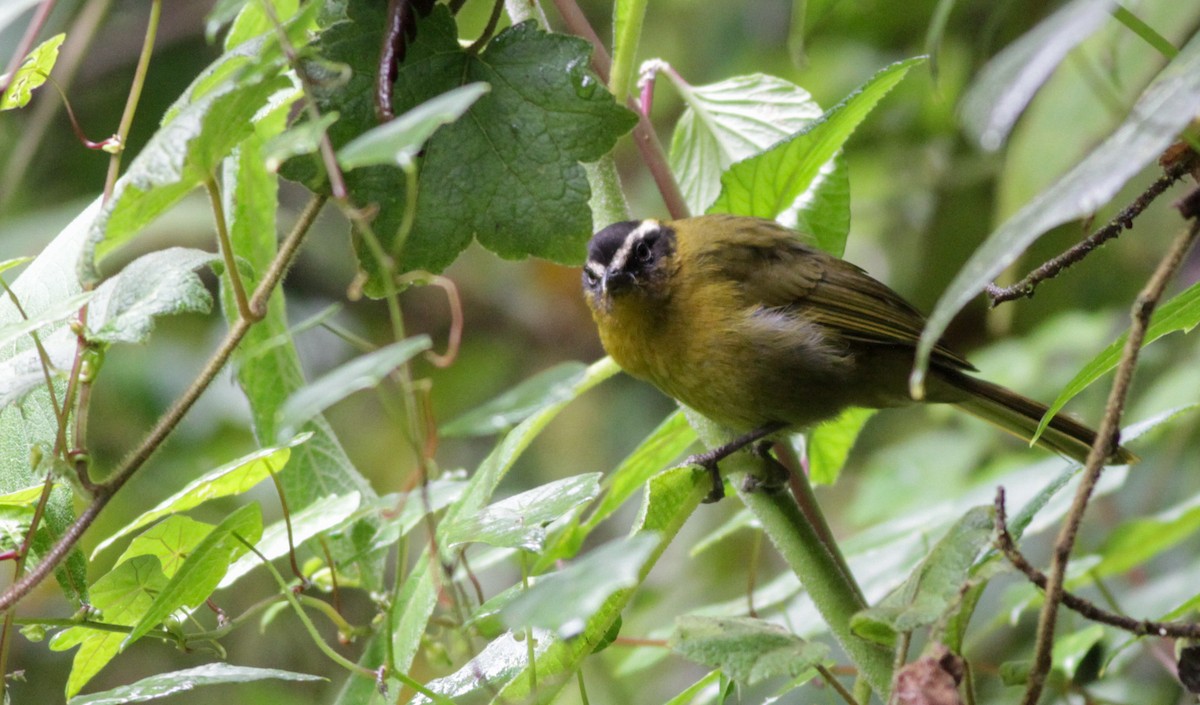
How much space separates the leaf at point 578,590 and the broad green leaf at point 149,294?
0.62 metres

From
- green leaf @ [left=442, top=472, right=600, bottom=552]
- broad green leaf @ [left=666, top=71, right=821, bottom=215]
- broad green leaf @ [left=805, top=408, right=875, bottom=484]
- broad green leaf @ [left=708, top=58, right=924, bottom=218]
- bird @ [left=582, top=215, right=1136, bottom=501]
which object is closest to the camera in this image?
green leaf @ [left=442, top=472, right=600, bottom=552]

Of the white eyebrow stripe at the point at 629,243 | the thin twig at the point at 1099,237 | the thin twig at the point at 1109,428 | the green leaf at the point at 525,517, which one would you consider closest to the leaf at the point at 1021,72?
the thin twig at the point at 1109,428

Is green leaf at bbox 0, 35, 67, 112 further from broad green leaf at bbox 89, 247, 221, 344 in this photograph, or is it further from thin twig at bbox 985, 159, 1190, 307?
thin twig at bbox 985, 159, 1190, 307

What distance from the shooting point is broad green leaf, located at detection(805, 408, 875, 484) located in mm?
2479

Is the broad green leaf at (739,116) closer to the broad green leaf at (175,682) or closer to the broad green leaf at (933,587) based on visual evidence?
the broad green leaf at (933,587)

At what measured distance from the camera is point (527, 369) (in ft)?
22.2

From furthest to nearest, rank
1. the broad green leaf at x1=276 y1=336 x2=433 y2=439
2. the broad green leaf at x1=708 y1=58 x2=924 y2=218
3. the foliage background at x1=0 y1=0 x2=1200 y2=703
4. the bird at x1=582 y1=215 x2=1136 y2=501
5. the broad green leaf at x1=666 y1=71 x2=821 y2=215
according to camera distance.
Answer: the foliage background at x1=0 y1=0 x2=1200 y2=703 < the bird at x1=582 y1=215 x2=1136 y2=501 < the broad green leaf at x1=666 y1=71 x2=821 y2=215 < the broad green leaf at x1=708 y1=58 x2=924 y2=218 < the broad green leaf at x1=276 y1=336 x2=433 y2=439

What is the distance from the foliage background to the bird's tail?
24 cm

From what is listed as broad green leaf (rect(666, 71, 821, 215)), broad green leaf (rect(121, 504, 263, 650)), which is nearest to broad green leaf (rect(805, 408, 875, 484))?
broad green leaf (rect(666, 71, 821, 215))

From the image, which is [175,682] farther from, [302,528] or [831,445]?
[831,445]

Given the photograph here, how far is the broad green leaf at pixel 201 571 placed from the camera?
4.88 ft

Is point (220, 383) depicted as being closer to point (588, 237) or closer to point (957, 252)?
point (957, 252)

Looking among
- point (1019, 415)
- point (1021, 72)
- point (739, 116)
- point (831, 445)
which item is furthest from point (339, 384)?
point (1019, 415)

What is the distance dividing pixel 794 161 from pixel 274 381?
3.15 feet
